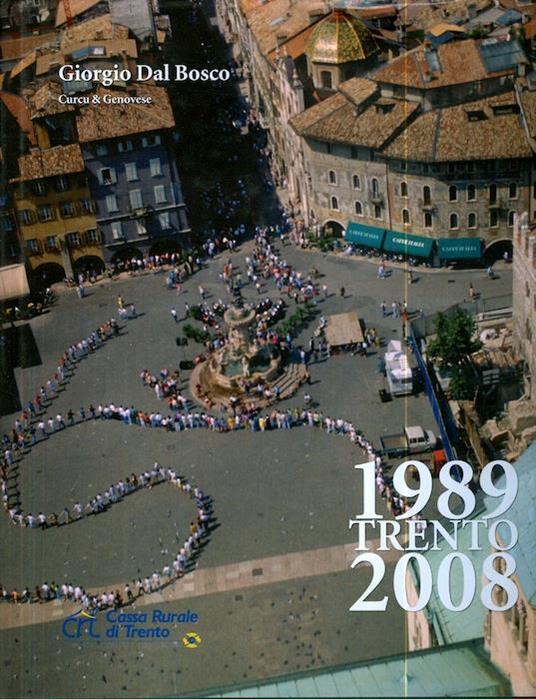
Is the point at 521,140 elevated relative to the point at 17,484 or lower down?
elevated

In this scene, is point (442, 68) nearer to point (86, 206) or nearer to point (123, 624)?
point (86, 206)

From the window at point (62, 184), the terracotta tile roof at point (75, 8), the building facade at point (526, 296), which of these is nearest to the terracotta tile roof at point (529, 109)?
the building facade at point (526, 296)

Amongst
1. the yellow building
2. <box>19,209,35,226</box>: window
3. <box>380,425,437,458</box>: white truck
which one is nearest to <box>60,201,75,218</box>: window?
the yellow building

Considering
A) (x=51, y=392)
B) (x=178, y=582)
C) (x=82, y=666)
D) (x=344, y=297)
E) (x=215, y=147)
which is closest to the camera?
(x=82, y=666)

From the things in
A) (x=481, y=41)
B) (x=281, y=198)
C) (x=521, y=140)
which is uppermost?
(x=481, y=41)

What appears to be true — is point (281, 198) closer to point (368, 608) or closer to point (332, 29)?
point (332, 29)

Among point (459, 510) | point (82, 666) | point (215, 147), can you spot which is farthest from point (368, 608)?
point (215, 147)
